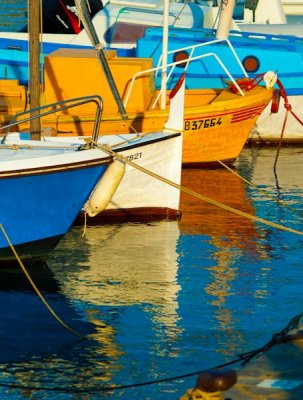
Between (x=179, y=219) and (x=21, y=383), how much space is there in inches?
315

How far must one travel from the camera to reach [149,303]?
44.1 feet

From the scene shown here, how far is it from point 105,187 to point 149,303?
75.2 inches

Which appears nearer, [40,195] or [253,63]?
[40,195]

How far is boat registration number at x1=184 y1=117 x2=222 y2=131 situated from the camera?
22094 mm

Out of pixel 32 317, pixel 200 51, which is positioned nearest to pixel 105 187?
pixel 32 317

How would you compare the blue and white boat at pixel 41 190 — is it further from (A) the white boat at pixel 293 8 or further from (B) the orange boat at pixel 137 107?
(A) the white boat at pixel 293 8

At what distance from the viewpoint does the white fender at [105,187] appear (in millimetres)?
14438

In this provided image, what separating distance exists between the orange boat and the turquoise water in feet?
8.09

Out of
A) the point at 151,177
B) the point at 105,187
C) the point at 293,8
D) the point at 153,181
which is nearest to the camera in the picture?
the point at 105,187

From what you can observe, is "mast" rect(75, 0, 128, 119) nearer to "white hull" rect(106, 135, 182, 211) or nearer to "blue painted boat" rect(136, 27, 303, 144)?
"white hull" rect(106, 135, 182, 211)

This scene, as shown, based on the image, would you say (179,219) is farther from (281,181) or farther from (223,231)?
(281,181)

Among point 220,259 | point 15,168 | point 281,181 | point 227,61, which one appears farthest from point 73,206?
point 227,61

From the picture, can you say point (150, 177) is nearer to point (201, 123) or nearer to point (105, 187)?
point (105, 187)

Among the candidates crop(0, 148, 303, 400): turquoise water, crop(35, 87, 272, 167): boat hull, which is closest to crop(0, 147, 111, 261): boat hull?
crop(0, 148, 303, 400): turquoise water
